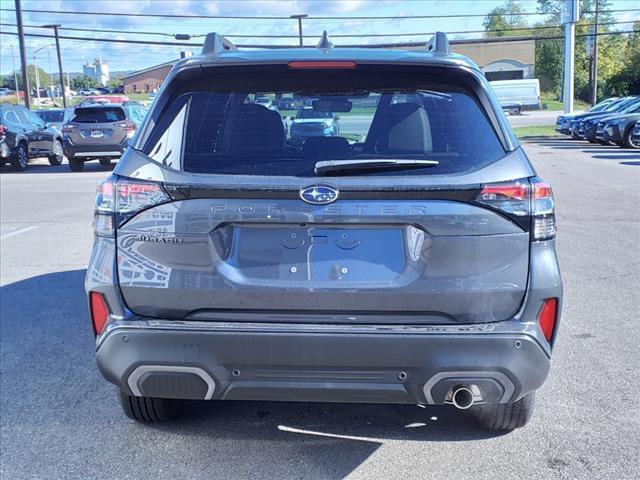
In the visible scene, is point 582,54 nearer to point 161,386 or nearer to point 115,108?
point 115,108

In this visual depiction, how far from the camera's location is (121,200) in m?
3.17

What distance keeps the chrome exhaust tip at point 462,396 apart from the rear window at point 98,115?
18.0 m

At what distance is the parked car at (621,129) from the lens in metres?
23.1

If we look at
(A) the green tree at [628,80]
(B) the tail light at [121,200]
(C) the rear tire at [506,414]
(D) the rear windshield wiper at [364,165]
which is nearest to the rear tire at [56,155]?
(B) the tail light at [121,200]

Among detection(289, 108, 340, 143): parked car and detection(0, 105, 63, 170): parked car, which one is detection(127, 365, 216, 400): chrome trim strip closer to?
detection(289, 108, 340, 143): parked car

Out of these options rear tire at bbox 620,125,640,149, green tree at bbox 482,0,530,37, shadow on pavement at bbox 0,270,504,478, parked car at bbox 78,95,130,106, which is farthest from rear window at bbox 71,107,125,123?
green tree at bbox 482,0,530,37

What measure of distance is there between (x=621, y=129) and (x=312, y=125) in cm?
2206

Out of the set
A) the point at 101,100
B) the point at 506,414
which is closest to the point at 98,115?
the point at 101,100

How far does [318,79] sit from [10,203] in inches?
460

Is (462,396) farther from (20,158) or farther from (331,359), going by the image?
(20,158)

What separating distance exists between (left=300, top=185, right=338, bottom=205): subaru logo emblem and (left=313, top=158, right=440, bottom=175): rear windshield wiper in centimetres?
9

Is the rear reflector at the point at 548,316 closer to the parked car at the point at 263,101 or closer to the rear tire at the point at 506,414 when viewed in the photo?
the rear tire at the point at 506,414

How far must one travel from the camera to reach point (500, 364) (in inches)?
120

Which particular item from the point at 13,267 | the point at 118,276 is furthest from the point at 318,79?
the point at 13,267
